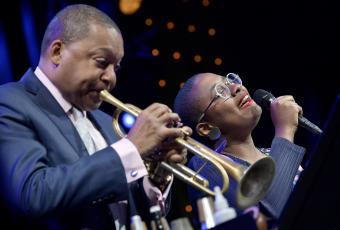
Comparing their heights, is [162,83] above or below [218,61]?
below

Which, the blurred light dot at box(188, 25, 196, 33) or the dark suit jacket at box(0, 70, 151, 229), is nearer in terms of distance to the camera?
the dark suit jacket at box(0, 70, 151, 229)

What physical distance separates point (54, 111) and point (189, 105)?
1.27 metres

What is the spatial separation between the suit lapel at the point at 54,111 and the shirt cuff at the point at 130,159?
0.28 metres

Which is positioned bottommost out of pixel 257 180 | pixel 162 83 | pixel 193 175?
pixel 162 83

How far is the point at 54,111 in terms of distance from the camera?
273 cm

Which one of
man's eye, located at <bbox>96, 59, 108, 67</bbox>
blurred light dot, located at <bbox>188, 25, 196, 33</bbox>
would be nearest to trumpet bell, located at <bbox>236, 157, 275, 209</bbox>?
man's eye, located at <bbox>96, 59, 108, 67</bbox>

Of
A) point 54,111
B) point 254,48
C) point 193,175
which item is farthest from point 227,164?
point 254,48

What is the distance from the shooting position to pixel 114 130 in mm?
3201

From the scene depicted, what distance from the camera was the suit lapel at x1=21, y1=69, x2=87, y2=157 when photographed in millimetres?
2674

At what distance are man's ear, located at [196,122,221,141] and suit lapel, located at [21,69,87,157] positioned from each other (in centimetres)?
119

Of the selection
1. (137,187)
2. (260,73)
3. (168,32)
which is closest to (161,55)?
(168,32)

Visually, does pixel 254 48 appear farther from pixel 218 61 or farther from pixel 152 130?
pixel 152 130

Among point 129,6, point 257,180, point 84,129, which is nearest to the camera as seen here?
point 257,180

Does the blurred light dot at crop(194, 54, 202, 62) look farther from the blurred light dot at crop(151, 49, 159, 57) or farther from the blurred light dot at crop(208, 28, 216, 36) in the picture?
the blurred light dot at crop(151, 49, 159, 57)
